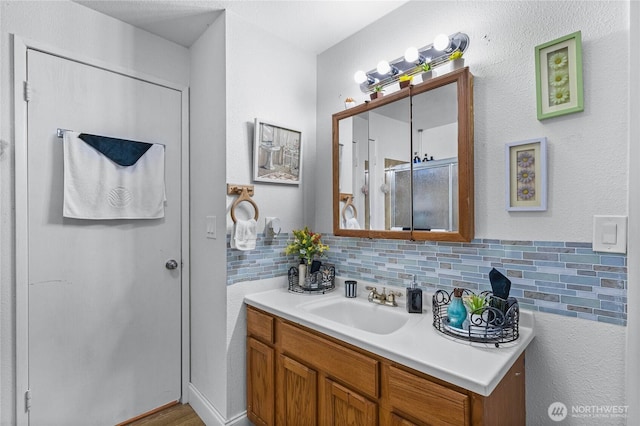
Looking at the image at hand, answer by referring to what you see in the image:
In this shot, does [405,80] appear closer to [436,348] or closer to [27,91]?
[436,348]

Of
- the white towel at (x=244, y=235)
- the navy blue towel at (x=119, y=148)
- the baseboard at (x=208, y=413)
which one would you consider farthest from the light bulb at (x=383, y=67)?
the baseboard at (x=208, y=413)

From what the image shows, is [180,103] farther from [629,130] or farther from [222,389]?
[629,130]

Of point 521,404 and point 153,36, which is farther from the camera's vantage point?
point 153,36

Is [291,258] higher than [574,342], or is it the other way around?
[291,258]

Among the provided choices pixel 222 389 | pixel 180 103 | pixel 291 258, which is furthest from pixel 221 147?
pixel 222 389

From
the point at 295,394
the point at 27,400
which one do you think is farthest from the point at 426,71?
the point at 27,400

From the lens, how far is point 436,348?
1107mm

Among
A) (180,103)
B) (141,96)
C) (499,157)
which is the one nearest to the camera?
(499,157)

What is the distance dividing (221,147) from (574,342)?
1849 mm

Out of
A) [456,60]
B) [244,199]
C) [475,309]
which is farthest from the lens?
[244,199]

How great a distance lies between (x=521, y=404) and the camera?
1.22 m

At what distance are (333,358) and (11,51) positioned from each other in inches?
83.5

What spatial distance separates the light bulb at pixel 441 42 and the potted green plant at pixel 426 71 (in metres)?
0.09

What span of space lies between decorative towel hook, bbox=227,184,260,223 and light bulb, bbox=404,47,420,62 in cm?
109
